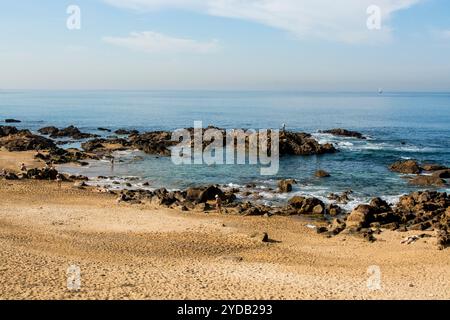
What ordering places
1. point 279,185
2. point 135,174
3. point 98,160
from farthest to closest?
point 98,160 → point 135,174 → point 279,185

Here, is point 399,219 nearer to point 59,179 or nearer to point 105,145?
point 59,179

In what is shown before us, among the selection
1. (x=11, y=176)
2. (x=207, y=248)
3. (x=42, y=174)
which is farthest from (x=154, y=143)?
(x=207, y=248)

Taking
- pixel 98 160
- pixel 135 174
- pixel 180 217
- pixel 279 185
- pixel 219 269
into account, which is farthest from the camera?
pixel 98 160

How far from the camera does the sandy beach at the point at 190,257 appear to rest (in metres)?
19.9

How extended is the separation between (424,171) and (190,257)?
35255mm

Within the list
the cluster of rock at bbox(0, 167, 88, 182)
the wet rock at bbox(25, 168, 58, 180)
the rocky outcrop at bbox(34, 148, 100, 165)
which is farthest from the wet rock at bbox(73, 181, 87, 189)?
the rocky outcrop at bbox(34, 148, 100, 165)

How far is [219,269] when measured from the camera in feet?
76.1

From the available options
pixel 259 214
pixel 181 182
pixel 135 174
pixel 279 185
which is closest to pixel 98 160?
pixel 135 174

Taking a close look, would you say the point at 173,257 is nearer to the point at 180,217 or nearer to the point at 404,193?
the point at 180,217

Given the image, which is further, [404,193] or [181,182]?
[181,182]

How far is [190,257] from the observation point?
25328 mm

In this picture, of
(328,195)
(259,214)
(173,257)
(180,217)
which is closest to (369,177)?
(328,195)

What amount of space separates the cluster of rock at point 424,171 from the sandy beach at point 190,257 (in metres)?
17.6
